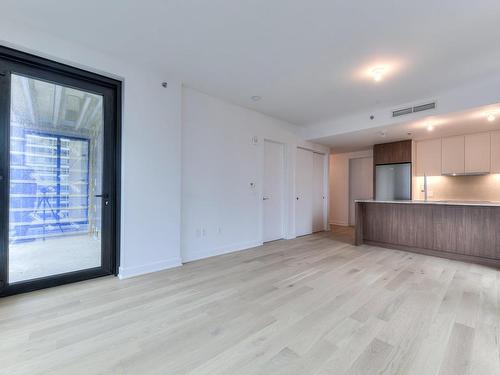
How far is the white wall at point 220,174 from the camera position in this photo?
3.62 metres

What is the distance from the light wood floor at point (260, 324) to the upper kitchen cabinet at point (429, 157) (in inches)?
105

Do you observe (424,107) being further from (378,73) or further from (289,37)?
(289,37)

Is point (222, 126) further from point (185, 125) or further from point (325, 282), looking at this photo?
point (325, 282)

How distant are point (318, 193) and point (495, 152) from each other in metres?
3.47

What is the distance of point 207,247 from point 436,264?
11.5 ft

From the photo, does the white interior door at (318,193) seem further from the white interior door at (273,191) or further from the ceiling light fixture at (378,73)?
the ceiling light fixture at (378,73)

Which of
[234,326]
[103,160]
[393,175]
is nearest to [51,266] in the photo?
[103,160]

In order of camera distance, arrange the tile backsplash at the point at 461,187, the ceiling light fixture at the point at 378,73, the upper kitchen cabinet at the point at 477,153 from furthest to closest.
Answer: the tile backsplash at the point at 461,187, the upper kitchen cabinet at the point at 477,153, the ceiling light fixture at the point at 378,73

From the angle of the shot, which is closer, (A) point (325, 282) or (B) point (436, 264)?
(A) point (325, 282)

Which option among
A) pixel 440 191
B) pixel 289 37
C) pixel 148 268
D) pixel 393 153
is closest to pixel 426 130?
pixel 393 153

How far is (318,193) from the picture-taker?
20.7 ft

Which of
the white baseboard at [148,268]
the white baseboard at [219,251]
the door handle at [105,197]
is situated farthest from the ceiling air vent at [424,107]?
the door handle at [105,197]

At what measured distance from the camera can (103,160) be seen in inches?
114

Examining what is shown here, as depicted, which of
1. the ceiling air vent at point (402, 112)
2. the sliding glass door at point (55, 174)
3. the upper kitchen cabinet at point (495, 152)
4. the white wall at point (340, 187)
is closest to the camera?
the sliding glass door at point (55, 174)
